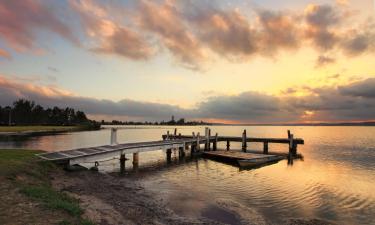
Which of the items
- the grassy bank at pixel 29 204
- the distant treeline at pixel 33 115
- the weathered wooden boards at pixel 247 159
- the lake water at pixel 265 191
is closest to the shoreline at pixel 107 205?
the grassy bank at pixel 29 204

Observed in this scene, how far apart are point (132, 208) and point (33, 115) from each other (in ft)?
445

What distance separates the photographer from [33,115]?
126688 mm

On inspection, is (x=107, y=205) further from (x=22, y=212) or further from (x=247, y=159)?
(x=247, y=159)

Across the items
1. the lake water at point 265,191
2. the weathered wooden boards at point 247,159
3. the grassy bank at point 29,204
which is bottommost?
the lake water at point 265,191

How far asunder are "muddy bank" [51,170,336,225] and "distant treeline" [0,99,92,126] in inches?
4579

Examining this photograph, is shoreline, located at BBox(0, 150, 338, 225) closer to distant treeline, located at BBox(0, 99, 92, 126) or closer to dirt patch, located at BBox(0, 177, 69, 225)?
dirt patch, located at BBox(0, 177, 69, 225)

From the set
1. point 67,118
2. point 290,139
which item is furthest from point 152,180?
point 67,118

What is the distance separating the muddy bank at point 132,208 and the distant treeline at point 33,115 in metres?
116

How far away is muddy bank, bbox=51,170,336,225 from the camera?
10.0 meters

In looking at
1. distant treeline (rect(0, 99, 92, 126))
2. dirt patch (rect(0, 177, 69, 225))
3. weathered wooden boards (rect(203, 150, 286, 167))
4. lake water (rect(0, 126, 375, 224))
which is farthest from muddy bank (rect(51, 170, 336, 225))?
distant treeline (rect(0, 99, 92, 126))

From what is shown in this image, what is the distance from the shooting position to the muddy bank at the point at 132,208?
32.9 ft

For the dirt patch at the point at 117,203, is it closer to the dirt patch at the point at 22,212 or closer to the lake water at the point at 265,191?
the lake water at the point at 265,191

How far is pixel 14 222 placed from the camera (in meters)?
7.30

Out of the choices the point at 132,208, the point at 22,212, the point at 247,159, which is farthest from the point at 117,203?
the point at 247,159
